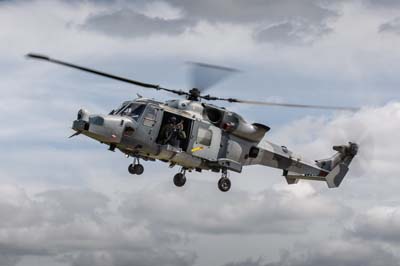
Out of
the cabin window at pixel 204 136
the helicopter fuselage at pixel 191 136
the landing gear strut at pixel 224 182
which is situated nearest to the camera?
the helicopter fuselage at pixel 191 136

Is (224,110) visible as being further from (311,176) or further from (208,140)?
(311,176)

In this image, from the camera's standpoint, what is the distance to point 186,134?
4497cm

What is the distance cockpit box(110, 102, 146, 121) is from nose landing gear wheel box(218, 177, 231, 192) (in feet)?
23.0

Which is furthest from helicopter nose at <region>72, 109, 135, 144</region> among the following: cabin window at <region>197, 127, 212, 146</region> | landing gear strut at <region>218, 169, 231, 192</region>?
landing gear strut at <region>218, 169, 231, 192</region>

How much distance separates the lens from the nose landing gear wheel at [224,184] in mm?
46781

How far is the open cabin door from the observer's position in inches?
1779

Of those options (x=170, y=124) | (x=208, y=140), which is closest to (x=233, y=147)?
(x=208, y=140)

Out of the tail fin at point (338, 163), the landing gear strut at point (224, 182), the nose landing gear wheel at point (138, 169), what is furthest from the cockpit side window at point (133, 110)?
the tail fin at point (338, 163)

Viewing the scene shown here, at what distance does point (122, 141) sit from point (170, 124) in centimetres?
325

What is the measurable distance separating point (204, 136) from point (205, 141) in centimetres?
31

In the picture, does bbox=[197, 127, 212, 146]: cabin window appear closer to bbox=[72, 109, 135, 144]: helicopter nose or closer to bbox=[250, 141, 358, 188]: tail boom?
bbox=[250, 141, 358, 188]: tail boom

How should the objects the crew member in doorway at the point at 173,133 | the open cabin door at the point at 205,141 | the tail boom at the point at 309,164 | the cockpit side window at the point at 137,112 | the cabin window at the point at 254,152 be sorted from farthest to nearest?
1. the tail boom at the point at 309,164
2. the cabin window at the point at 254,152
3. the open cabin door at the point at 205,141
4. the crew member in doorway at the point at 173,133
5. the cockpit side window at the point at 137,112

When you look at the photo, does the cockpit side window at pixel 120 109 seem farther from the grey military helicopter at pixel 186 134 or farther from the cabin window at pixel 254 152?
the cabin window at pixel 254 152

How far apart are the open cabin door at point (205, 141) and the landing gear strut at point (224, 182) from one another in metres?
1.28
